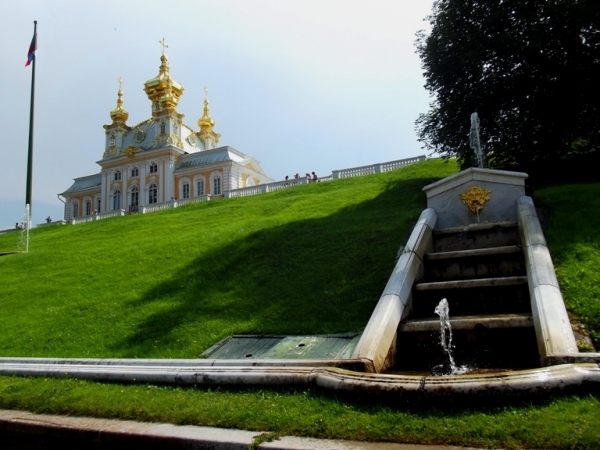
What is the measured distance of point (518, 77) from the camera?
1906cm

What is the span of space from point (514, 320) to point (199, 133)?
211 feet

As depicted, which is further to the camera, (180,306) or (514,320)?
(180,306)

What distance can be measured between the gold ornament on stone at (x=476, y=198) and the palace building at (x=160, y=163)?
1812 inches

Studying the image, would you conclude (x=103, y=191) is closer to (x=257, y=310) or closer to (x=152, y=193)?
(x=152, y=193)

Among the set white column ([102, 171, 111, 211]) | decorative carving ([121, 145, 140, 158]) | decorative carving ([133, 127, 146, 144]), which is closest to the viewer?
decorative carving ([121, 145, 140, 158])

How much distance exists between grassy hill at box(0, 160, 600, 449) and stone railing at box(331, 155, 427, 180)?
41.7 ft

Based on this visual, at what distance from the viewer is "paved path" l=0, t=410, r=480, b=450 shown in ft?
Answer: 11.7

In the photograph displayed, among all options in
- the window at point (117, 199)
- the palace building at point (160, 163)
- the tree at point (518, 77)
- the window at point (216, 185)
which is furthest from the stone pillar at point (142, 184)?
the tree at point (518, 77)

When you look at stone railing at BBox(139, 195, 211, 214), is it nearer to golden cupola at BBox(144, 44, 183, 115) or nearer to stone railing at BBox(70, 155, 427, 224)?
stone railing at BBox(70, 155, 427, 224)

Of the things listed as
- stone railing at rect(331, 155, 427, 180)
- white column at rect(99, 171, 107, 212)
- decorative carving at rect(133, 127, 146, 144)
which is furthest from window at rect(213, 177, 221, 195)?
stone railing at rect(331, 155, 427, 180)

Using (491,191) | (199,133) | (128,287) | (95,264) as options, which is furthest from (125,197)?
(491,191)

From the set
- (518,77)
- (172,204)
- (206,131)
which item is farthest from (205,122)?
(518,77)

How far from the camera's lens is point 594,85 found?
1784cm

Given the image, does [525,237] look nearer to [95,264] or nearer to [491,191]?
[491,191]
